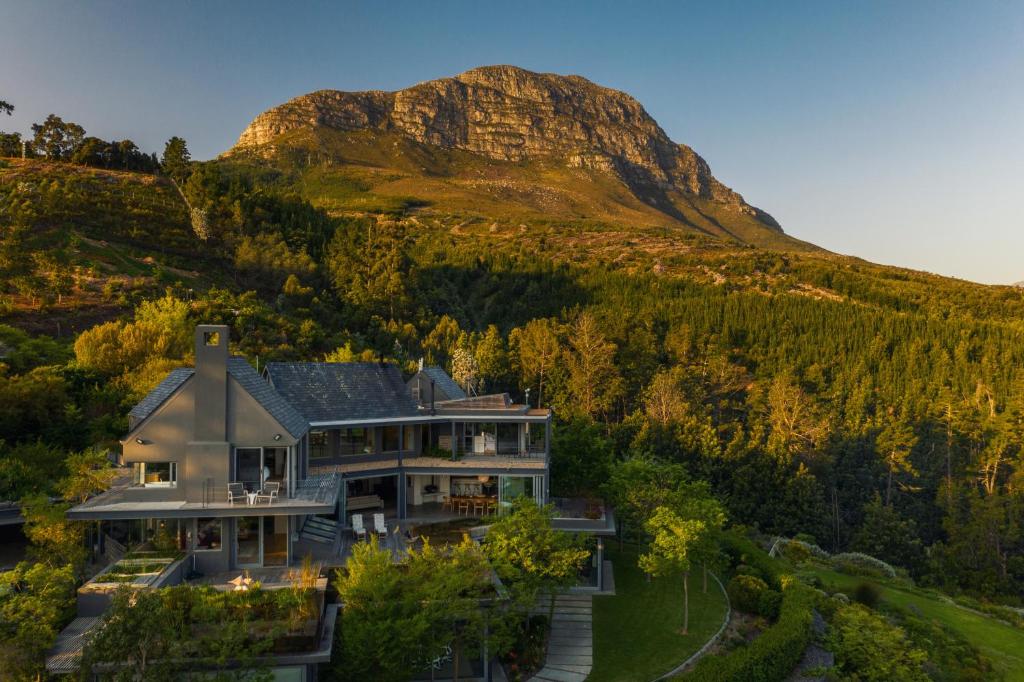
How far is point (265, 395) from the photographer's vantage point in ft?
69.8

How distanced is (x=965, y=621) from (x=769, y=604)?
14319 millimetres

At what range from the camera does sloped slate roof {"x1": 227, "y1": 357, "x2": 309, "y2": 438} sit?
20.7 m

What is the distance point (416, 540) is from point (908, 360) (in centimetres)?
6573

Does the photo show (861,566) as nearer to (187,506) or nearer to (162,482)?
(187,506)

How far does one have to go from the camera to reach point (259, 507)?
762 inches

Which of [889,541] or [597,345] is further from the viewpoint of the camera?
[597,345]

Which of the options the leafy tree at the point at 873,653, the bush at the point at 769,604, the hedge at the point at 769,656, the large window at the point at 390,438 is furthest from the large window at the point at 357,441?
the leafy tree at the point at 873,653

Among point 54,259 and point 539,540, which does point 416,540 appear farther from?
point 54,259

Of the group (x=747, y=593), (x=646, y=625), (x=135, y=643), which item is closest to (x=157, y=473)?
(x=135, y=643)

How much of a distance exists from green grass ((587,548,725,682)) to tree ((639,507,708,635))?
648mm

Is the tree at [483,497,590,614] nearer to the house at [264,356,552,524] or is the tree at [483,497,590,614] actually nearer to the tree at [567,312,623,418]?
the house at [264,356,552,524]

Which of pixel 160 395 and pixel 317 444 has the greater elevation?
pixel 160 395

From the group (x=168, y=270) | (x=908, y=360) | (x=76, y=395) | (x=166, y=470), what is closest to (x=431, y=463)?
(x=166, y=470)

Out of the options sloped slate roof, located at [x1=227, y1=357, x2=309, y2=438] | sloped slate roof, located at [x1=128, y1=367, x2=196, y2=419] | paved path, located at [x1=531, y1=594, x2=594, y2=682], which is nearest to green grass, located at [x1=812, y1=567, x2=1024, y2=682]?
paved path, located at [x1=531, y1=594, x2=594, y2=682]
